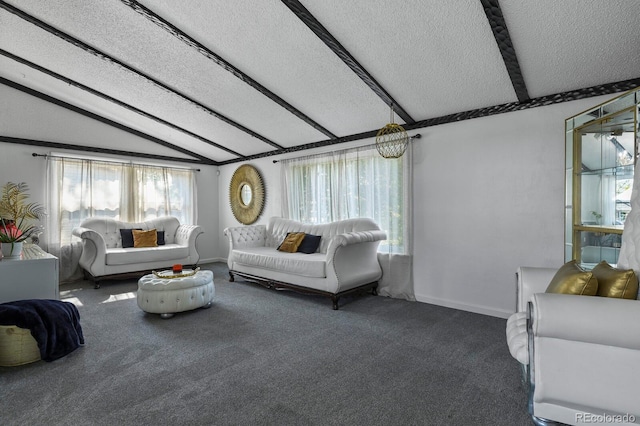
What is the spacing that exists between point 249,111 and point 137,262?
2935 millimetres

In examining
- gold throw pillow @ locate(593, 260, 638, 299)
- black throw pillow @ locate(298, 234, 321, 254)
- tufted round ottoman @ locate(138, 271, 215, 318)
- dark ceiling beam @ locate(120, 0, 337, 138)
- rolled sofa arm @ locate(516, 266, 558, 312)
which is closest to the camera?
gold throw pillow @ locate(593, 260, 638, 299)

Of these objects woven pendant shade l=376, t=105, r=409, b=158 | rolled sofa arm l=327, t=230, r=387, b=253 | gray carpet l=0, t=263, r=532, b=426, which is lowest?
gray carpet l=0, t=263, r=532, b=426

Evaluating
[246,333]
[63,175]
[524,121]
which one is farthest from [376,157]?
[63,175]

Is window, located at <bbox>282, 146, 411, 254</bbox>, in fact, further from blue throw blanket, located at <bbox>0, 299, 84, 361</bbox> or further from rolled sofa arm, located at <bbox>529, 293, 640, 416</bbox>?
blue throw blanket, located at <bbox>0, 299, 84, 361</bbox>

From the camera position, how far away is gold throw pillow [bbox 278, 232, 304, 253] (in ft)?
15.6

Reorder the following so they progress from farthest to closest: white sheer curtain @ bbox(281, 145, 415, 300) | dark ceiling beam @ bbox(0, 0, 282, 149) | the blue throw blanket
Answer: white sheer curtain @ bbox(281, 145, 415, 300) < dark ceiling beam @ bbox(0, 0, 282, 149) < the blue throw blanket

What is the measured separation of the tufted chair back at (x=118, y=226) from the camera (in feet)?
17.5

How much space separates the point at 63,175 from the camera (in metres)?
5.21

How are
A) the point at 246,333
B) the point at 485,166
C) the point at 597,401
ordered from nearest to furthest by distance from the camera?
the point at 597,401 → the point at 246,333 → the point at 485,166

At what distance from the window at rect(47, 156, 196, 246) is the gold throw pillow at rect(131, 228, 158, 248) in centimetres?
55

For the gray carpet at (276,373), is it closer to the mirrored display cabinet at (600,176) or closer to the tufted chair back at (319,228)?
the mirrored display cabinet at (600,176)

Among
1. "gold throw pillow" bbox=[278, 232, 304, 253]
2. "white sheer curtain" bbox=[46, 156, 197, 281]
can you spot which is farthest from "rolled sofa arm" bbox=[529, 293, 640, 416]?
"white sheer curtain" bbox=[46, 156, 197, 281]

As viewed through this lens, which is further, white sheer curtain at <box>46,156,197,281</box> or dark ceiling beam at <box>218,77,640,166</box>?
white sheer curtain at <box>46,156,197,281</box>

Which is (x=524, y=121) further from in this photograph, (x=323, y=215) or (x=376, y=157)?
(x=323, y=215)
